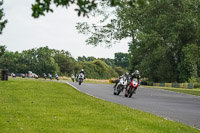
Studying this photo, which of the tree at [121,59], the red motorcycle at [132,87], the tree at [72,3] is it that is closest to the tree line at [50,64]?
the tree at [121,59]

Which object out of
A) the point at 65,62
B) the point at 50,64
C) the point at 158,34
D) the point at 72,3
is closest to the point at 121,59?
the point at 65,62

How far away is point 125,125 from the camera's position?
9633 mm

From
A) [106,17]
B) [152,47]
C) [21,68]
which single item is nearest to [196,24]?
[152,47]

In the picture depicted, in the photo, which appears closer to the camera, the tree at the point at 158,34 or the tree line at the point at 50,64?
the tree at the point at 158,34

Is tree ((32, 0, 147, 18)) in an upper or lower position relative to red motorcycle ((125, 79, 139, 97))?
upper

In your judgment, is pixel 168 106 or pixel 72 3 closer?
pixel 72 3

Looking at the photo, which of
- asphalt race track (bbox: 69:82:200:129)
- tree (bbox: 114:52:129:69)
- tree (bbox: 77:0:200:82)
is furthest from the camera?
tree (bbox: 114:52:129:69)

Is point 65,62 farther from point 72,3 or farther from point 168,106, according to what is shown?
point 72,3

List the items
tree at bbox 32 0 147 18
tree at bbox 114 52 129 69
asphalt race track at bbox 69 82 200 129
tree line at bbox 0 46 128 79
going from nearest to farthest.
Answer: tree at bbox 32 0 147 18 < asphalt race track at bbox 69 82 200 129 < tree line at bbox 0 46 128 79 < tree at bbox 114 52 129 69

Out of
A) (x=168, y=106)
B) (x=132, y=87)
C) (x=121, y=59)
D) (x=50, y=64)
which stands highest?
(x=121, y=59)

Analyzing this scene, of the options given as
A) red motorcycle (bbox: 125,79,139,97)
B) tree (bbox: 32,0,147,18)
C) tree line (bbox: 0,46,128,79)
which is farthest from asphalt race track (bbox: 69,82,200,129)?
tree line (bbox: 0,46,128,79)

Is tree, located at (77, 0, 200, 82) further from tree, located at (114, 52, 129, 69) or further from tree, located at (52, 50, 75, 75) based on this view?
tree, located at (114, 52, 129, 69)

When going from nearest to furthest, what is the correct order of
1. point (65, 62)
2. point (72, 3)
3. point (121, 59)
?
point (72, 3) → point (65, 62) → point (121, 59)

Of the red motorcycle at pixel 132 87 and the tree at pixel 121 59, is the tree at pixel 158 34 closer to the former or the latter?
the red motorcycle at pixel 132 87
